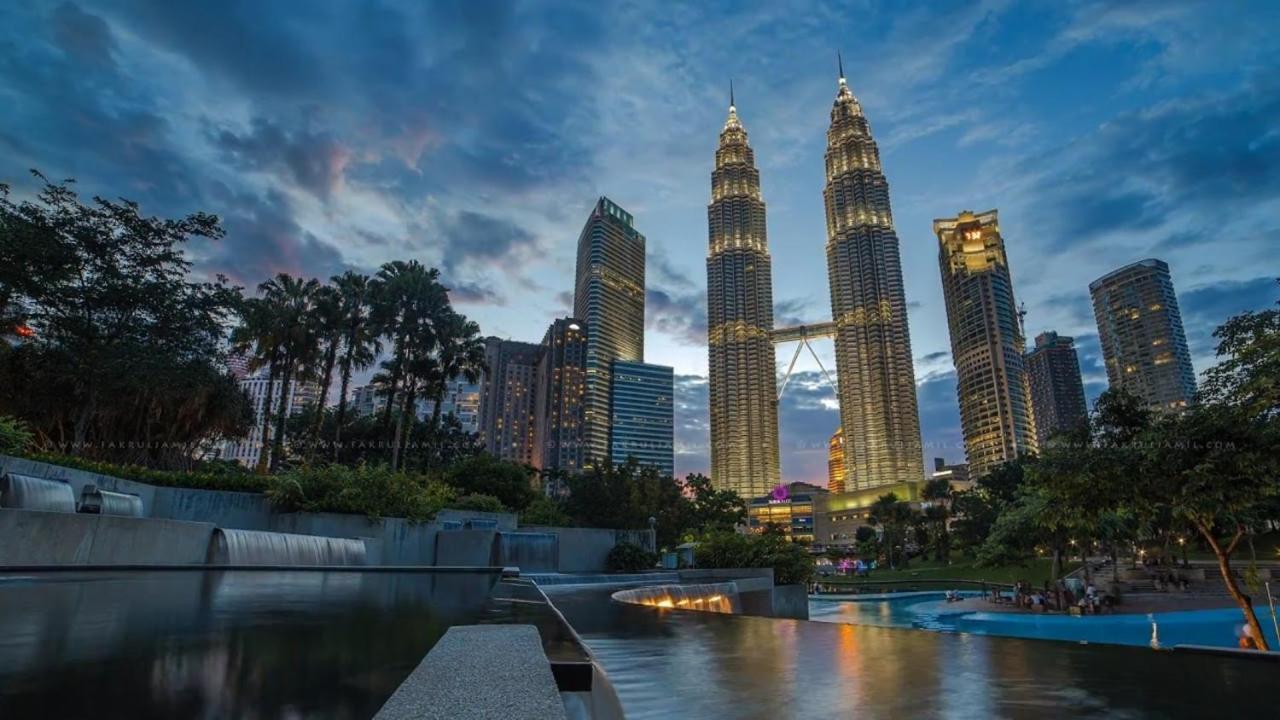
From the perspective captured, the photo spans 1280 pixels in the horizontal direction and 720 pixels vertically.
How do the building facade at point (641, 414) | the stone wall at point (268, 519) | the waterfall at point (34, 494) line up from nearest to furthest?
the waterfall at point (34, 494), the stone wall at point (268, 519), the building facade at point (641, 414)

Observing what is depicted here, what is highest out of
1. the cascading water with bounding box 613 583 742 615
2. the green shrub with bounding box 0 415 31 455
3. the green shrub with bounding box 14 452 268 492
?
the green shrub with bounding box 0 415 31 455

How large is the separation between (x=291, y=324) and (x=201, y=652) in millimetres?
34116

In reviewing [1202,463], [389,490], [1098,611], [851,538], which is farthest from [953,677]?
[851,538]

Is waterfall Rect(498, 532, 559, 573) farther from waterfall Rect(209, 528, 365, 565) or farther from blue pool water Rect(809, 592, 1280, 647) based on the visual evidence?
blue pool water Rect(809, 592, 1280, 647)

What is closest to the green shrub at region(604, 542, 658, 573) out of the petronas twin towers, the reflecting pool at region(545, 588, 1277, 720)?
the reflecting pool at region(545, 588, 1277, 720)

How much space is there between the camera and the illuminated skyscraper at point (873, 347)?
176375mm

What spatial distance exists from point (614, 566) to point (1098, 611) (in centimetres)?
2526

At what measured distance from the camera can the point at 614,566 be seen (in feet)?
93.4

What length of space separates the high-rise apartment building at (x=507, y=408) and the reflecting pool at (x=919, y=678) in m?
193

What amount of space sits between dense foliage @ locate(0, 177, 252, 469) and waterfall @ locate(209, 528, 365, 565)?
1462cm

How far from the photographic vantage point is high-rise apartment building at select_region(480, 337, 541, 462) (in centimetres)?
19225

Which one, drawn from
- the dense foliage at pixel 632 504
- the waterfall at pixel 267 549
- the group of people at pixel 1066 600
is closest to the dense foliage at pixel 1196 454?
the waterfall at pixel 267 549

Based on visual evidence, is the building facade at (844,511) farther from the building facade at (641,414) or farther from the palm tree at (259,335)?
the palm tree at (259,335)

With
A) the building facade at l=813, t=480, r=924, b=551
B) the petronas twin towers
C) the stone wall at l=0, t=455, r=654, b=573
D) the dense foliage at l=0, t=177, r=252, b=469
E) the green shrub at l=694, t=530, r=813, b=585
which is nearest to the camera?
the stone wall at l=0, t=455, r=654, b=573
